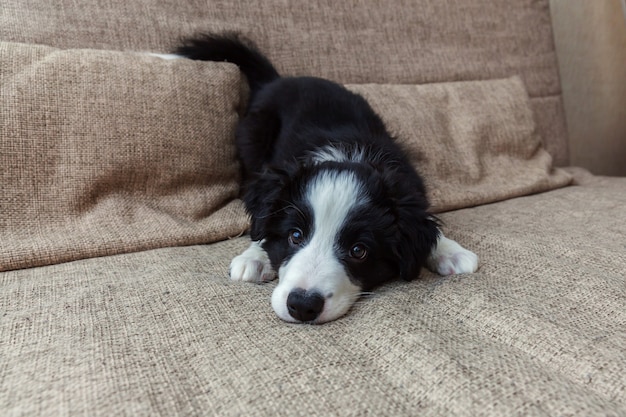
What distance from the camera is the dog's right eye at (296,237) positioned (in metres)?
1.41

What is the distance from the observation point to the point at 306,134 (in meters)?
2.00

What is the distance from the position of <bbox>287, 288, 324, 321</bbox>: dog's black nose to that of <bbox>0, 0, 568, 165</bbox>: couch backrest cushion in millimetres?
1504

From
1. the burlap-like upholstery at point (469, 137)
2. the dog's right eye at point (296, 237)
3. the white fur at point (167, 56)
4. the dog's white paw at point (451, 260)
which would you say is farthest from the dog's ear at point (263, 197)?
the burlap-like upholstery at point (469, 137)

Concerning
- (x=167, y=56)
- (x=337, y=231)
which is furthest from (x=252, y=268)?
(x=167, y=56)

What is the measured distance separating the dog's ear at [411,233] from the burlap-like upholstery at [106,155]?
718 millimetres

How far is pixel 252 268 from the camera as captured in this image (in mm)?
1473

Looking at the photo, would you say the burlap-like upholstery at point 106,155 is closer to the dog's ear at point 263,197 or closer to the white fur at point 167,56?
the white fur at point 167,56

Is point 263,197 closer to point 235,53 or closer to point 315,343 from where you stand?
point 315,343

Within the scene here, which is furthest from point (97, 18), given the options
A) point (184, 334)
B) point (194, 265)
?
point (184, 334)

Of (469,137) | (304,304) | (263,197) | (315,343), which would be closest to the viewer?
(315,343)

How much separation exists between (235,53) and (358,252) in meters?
1.30

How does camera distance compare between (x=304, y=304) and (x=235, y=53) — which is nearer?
(x=304, y=304)

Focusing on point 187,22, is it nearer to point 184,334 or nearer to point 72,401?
point 184,334

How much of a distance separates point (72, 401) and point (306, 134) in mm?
1394
